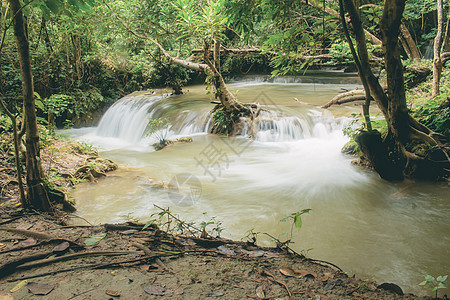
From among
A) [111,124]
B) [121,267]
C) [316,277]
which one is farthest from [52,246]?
[111,124]

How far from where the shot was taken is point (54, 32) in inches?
422

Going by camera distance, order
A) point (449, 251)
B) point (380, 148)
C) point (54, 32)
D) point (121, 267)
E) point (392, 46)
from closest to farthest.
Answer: point (121, 267), point (449, 251), point (392, 46), point (380, 148), point (54, 32)

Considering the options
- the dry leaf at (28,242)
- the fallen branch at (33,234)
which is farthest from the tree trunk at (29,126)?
the dry leaf at (28,242)

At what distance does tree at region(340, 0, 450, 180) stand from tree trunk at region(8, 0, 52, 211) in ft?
13.0

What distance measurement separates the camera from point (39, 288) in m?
1.52

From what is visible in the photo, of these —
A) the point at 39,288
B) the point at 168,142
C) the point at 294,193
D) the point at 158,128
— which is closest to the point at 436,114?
the point at 294,193

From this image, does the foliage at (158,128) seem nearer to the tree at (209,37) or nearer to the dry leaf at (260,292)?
the tree at (209,37)

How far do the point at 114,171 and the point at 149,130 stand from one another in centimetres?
410

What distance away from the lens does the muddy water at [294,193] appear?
311cm

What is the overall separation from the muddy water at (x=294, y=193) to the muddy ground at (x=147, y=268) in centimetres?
76

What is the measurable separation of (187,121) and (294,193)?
5.77 m

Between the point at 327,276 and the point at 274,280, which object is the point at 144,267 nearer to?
the point at 274,280

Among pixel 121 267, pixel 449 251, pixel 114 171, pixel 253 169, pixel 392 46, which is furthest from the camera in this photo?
pixel 253 169

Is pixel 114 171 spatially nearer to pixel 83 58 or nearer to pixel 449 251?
pixel 449 251
